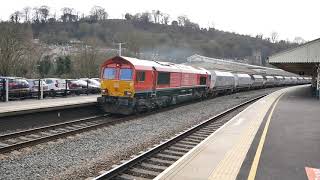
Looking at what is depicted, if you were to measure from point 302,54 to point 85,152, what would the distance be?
29.6 metres

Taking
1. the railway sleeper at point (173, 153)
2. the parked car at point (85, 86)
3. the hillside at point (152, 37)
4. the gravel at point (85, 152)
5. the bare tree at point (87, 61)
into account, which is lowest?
the gravel at point (85, 152)

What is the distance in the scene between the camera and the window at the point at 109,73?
2184 cm

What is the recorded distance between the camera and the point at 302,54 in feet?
120

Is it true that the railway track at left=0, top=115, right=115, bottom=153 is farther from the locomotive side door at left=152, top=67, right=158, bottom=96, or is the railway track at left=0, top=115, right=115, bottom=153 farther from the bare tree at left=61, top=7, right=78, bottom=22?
the bare tree at left=61, top=7, right=78, bottom=22

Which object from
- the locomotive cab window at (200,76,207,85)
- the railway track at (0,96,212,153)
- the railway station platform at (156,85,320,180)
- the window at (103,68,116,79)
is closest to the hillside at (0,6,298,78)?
the locomotive cab window at (200,76,207,85)

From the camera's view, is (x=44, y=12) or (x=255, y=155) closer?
(x=255, y=155)

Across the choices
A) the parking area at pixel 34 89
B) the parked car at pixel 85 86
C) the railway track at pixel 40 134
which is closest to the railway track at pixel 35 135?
the railway track at pixel 40 134

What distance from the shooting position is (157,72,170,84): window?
78.0ft

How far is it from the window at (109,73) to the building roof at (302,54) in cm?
2107

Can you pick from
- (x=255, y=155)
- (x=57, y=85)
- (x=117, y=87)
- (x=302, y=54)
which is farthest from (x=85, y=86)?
(x=255, y=155)

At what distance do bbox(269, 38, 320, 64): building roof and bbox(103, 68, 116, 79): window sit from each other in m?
21.1

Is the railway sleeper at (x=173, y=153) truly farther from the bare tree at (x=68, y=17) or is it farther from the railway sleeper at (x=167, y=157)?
the bare tree at (x=68, y=17)

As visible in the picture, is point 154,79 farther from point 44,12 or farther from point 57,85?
→ point 44,12

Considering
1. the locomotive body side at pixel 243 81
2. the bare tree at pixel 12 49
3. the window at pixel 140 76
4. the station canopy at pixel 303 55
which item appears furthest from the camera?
the locomotive body side at pixel 243 81
